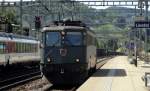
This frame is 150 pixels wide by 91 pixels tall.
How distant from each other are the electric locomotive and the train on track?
4576mm

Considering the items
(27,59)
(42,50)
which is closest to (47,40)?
(42,50)

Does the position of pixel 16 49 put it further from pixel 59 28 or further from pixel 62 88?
pixel 62 88

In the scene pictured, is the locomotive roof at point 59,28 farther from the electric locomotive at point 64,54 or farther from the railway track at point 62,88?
the railway track at point 62,88

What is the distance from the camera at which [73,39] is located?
82.1 ft

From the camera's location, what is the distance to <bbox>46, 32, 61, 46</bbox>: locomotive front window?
2495cm

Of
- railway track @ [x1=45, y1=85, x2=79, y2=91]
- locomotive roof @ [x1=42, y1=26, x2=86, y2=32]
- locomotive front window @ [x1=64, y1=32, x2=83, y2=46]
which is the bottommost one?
railway track @ [x1=45, y1=85, x2=79, y2=91]

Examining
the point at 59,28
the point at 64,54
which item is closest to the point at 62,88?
the point at 64,54

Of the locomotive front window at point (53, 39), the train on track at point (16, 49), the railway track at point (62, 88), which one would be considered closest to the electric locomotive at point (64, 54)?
the locomotive front window at point (53, 39)

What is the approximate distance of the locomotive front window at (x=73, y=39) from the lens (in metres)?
24.9

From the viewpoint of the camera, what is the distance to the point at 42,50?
2516cm

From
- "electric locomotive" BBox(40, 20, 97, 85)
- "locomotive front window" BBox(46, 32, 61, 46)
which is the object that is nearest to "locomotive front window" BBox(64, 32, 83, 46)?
"electric locomotive" BBox(40, 20, 97, 85)

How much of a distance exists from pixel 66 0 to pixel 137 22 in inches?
663

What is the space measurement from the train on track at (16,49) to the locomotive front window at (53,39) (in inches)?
176

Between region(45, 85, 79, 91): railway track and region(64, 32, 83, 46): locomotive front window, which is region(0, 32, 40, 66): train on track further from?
region(45, 85, 79, 91): railway track
